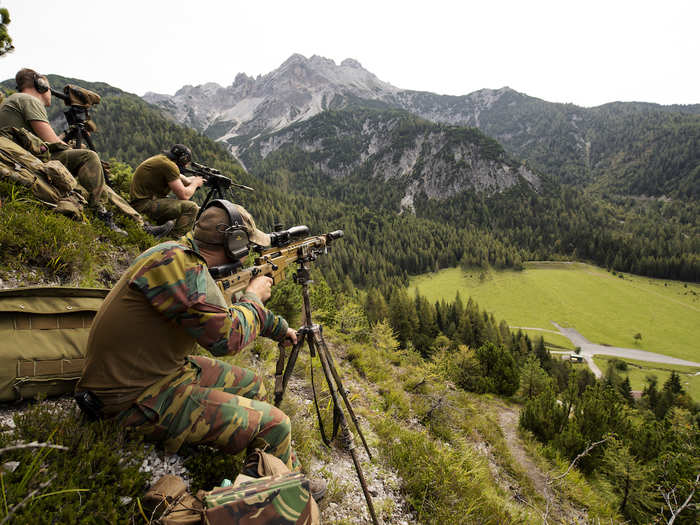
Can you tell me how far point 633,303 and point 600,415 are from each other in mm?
100189

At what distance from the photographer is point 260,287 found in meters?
3.33

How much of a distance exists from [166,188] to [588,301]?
396 feet

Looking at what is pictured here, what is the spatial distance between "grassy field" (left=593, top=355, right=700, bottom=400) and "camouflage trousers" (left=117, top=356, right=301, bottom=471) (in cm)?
8401

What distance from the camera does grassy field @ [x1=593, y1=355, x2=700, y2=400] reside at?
59.6 meters

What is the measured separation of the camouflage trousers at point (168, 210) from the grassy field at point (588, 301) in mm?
91262

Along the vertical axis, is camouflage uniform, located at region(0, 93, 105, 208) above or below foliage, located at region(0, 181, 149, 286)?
above

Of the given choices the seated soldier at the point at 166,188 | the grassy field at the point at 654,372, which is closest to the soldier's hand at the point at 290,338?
the seated soldier at the point at 166,188

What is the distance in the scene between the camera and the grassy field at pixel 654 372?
5958 centimetres

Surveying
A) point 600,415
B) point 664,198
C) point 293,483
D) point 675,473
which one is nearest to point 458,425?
point 293,483

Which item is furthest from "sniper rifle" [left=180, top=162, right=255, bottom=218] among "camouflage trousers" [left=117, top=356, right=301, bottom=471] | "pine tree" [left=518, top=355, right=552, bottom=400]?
"pine tree" [left=518, top=355, right=552, bottom=400]

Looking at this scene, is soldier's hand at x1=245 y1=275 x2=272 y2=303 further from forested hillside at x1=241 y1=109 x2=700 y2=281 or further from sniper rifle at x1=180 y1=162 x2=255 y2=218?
forested hillside at x1=241 y1=109 x2=700 y2=281

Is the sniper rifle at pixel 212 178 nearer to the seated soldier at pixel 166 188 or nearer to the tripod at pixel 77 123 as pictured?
the seated soldier at pixel 166 188

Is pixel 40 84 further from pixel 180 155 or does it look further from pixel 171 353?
pixel 171 353

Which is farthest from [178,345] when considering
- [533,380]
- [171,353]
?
[533,380]
